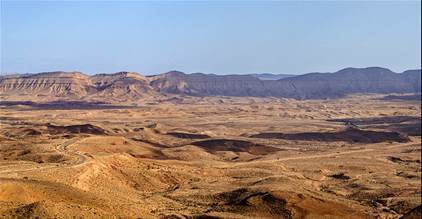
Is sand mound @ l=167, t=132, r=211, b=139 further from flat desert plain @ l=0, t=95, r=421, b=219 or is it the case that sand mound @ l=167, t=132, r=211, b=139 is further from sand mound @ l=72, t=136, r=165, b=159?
sand mound @ l=72, t=136, r=165, b=159

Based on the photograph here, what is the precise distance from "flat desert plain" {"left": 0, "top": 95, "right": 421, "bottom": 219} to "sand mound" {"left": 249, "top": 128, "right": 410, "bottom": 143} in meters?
0.18

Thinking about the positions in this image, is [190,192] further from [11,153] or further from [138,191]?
[11,153]

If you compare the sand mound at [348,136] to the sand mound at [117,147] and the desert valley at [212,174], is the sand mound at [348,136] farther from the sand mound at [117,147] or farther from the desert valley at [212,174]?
the sand mound at [117,147]

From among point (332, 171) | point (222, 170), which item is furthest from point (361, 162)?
point (222, 170)

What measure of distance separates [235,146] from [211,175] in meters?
32.4

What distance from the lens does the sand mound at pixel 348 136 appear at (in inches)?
4274

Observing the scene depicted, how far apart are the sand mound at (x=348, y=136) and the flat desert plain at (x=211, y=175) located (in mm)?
178

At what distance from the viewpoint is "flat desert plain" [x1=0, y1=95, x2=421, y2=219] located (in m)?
38.6

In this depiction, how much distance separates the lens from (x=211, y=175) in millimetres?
61656

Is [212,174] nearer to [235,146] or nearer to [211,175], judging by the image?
[211,175]

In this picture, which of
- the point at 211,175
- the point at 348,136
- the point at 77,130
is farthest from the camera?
the point at 348,136

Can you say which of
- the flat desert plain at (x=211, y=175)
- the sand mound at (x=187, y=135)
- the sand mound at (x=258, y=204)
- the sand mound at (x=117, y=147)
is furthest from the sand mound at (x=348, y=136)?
the sand mound at (x=258, y=204)

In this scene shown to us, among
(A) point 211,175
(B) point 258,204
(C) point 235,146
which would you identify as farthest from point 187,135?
(B) point 258,204

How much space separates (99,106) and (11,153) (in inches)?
5009
